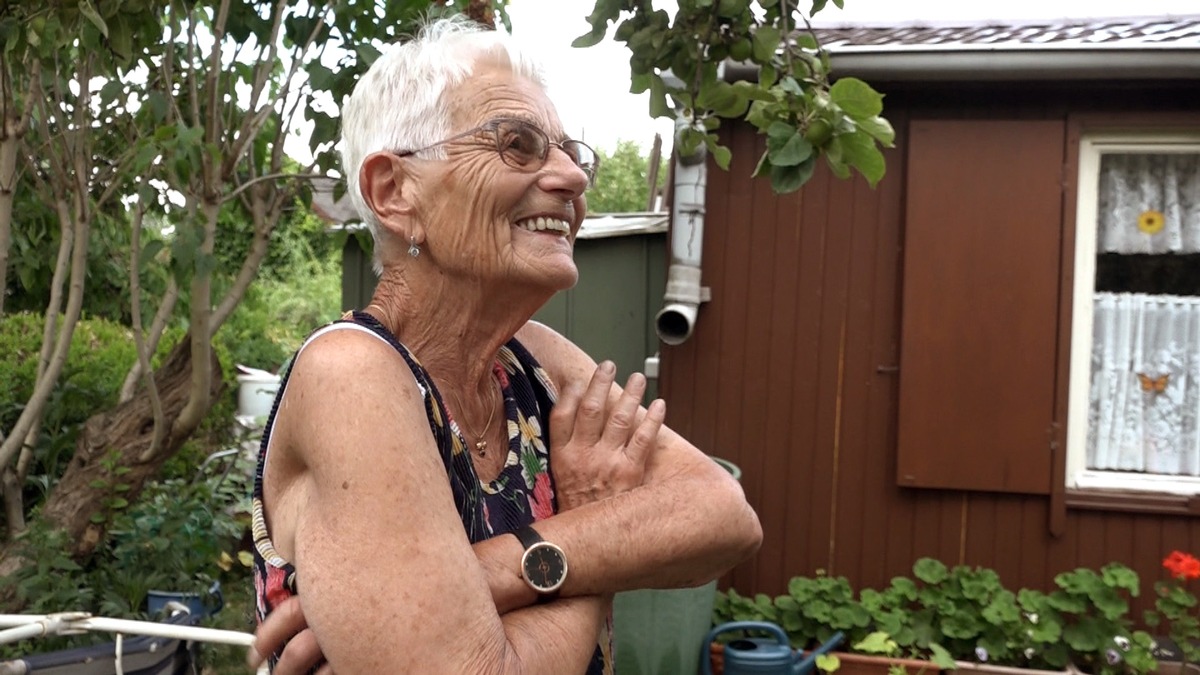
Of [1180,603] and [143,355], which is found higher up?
[143,355]

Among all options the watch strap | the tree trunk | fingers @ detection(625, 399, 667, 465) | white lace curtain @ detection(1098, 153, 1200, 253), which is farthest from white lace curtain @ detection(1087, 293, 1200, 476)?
the watch strap

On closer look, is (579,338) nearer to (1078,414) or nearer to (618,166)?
(1078,414)

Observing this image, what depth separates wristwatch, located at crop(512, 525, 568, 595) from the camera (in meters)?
1.25

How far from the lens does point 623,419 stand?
146 centimetres

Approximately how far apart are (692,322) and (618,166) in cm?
3605

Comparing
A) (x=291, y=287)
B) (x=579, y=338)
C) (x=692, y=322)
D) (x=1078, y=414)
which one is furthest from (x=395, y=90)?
(x=291, y=287)

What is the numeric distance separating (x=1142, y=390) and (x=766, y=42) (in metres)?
3.55

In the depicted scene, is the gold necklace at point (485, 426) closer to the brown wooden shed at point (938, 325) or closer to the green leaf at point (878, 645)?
the brown wooden shed at point (938, 325)

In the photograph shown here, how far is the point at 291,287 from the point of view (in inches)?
789

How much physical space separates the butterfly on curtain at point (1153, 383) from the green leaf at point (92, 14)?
4.61 metres

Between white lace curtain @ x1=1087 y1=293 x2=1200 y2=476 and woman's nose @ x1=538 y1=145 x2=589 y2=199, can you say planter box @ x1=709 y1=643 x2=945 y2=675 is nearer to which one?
white lace curtain @ x1=1087 y1=293 x2=1200 y2=476

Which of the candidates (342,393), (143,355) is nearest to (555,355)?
(342,393)

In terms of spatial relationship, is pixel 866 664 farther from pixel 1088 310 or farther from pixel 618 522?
pixel 618 522

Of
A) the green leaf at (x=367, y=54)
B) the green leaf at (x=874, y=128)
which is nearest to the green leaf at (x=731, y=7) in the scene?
the green leaf at (x=874, y=128)
